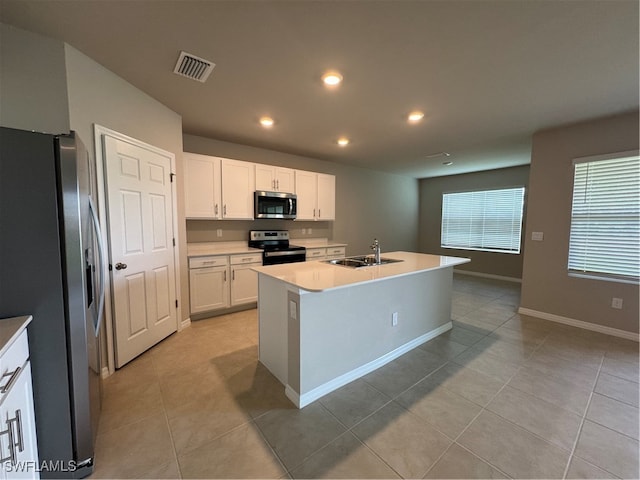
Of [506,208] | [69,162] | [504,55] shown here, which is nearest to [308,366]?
[69,162]

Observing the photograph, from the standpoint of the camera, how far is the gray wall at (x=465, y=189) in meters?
5.58

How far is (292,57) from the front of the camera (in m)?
1.90

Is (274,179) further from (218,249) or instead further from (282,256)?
(218,249)

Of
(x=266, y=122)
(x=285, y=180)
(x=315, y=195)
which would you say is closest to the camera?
(x=266, y=122)

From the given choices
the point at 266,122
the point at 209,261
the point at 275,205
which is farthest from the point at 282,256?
the point at 266,122

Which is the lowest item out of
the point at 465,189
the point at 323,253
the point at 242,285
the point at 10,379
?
the point at 242,285

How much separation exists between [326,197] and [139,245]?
314 centimetres

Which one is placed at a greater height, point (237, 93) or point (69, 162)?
point (237, 93)

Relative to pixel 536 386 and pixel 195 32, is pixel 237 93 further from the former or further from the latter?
pixel 536 386

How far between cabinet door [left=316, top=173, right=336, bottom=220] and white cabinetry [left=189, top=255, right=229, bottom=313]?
2.01 meters

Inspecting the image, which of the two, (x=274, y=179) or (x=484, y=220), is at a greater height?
(x=274, y=179)

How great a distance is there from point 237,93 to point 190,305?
2530mm

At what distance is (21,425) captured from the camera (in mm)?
1077

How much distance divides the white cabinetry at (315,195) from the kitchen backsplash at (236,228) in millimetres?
373
